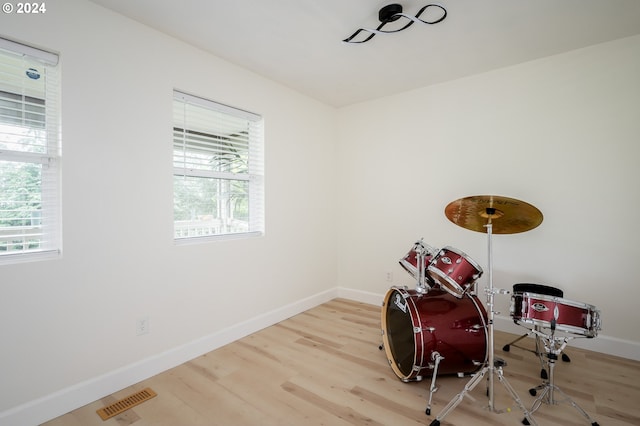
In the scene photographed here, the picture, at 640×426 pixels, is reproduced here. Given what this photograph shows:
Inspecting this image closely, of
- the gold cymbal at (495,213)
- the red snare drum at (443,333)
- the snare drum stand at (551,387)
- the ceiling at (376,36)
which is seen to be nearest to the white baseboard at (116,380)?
the red snare drum at (443,333)

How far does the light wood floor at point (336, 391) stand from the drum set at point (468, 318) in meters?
0.09

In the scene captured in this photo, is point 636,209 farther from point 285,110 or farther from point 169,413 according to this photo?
point 169,413

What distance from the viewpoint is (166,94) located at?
2367mm

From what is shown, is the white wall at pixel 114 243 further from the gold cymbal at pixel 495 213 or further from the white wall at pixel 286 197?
the gold cymbal at pixel 495 213

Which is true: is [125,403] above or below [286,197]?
below

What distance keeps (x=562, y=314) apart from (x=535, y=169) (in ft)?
5.28

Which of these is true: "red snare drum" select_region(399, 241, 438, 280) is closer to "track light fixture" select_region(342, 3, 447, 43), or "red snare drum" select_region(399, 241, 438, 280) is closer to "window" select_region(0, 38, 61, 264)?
"track light fixture" select_region(342, 3, 447, 43)

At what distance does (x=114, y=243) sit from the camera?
211 cm

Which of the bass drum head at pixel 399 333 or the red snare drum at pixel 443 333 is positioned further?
the bass drum head at pixel 399 333

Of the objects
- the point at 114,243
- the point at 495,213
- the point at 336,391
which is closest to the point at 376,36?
the point at 495,213

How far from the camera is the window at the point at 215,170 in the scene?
2539 millimetres

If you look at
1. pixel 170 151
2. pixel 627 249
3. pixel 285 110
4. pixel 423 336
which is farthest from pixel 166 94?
pixel 627 249

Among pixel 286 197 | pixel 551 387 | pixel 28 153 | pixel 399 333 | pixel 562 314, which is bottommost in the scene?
pixel 551 387

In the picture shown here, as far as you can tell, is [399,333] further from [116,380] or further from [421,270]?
[116,380]
